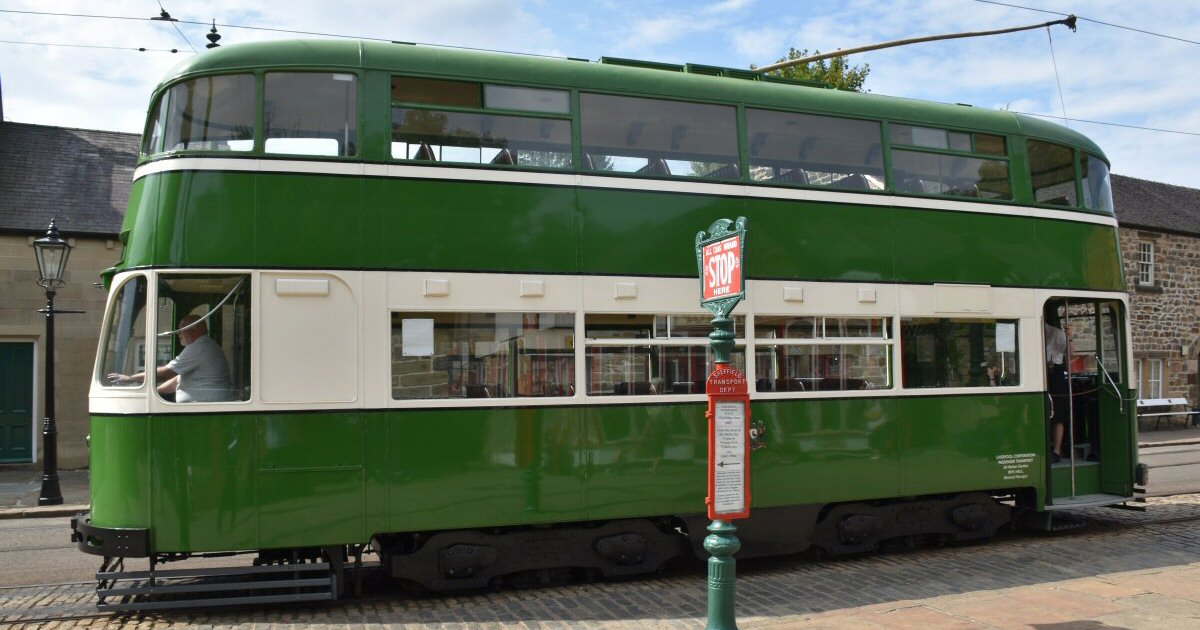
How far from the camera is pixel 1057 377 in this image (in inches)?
404

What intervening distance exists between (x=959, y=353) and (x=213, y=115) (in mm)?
7102

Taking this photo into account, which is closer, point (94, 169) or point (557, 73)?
point (557, 73)

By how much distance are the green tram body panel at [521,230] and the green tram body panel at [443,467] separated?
1.20 m

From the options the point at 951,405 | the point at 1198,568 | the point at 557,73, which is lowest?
the point at 1198,568

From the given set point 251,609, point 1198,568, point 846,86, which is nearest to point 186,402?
point 251,609

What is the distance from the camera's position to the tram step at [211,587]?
6.41m

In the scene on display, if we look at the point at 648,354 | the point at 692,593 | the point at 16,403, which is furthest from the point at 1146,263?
the point at 16,403

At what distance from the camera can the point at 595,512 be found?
7348 mm

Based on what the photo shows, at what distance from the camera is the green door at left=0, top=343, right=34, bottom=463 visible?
17.4 m

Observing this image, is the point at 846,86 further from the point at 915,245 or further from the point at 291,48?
the point at 291,48

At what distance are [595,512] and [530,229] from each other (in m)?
2.37

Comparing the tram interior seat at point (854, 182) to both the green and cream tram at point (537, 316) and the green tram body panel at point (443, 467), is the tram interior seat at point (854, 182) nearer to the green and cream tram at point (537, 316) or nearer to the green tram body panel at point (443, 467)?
the green and cream tram at point (537, 316)

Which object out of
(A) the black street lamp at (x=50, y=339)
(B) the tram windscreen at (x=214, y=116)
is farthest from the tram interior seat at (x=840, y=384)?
(A) the black street lamp at (x=50, y=339)

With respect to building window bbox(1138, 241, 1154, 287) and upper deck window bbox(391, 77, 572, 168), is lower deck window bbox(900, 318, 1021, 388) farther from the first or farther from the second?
building window bbox(1138, 241, 1154, 287)
